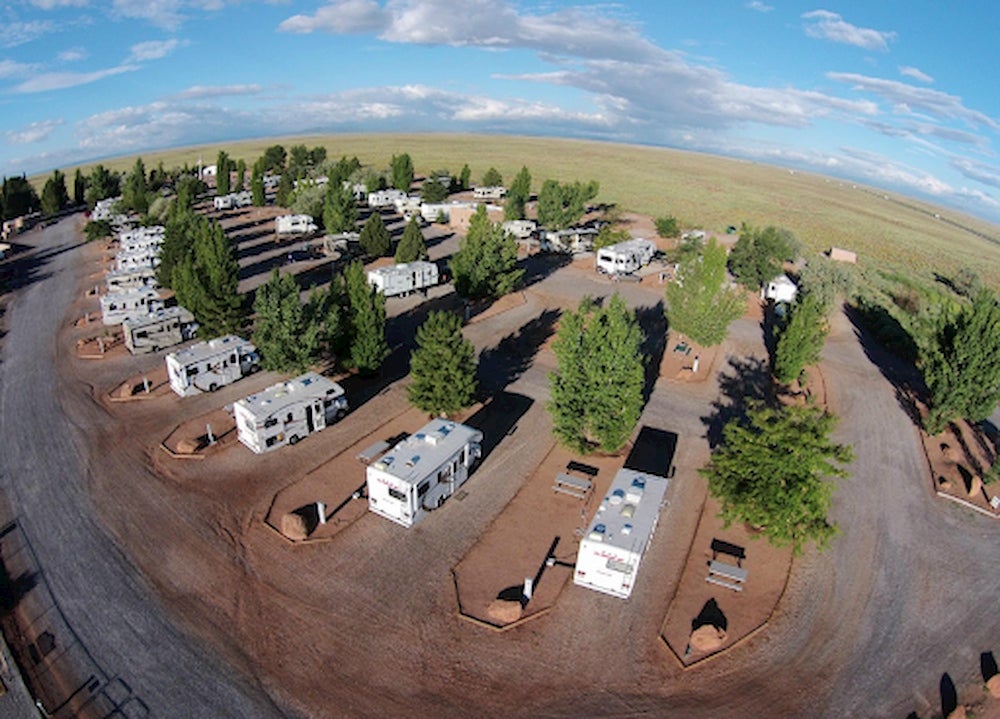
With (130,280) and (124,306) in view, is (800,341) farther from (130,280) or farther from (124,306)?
(130,280)

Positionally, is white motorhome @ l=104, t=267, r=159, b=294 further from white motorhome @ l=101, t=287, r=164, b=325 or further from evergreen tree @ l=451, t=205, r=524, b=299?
evergreen tree @ l=451, t=205, r=524, b=299

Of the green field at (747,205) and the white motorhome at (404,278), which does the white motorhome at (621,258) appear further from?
the green field at (747,205)

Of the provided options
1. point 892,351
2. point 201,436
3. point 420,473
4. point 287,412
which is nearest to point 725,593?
point 420,473

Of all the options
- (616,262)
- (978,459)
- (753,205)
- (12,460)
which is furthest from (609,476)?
(753,205)

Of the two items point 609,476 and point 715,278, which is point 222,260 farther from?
point 715,278

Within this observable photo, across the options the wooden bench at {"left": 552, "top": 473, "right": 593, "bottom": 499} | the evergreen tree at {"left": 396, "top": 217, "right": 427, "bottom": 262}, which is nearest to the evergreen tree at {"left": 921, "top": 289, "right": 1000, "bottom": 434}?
the wooden bench at {"left": 552, "top": 473, "right": 593, "bottom": 499}

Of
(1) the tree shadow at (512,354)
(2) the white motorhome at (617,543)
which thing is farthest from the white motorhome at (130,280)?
(2) the white motorhome at (617,543)
